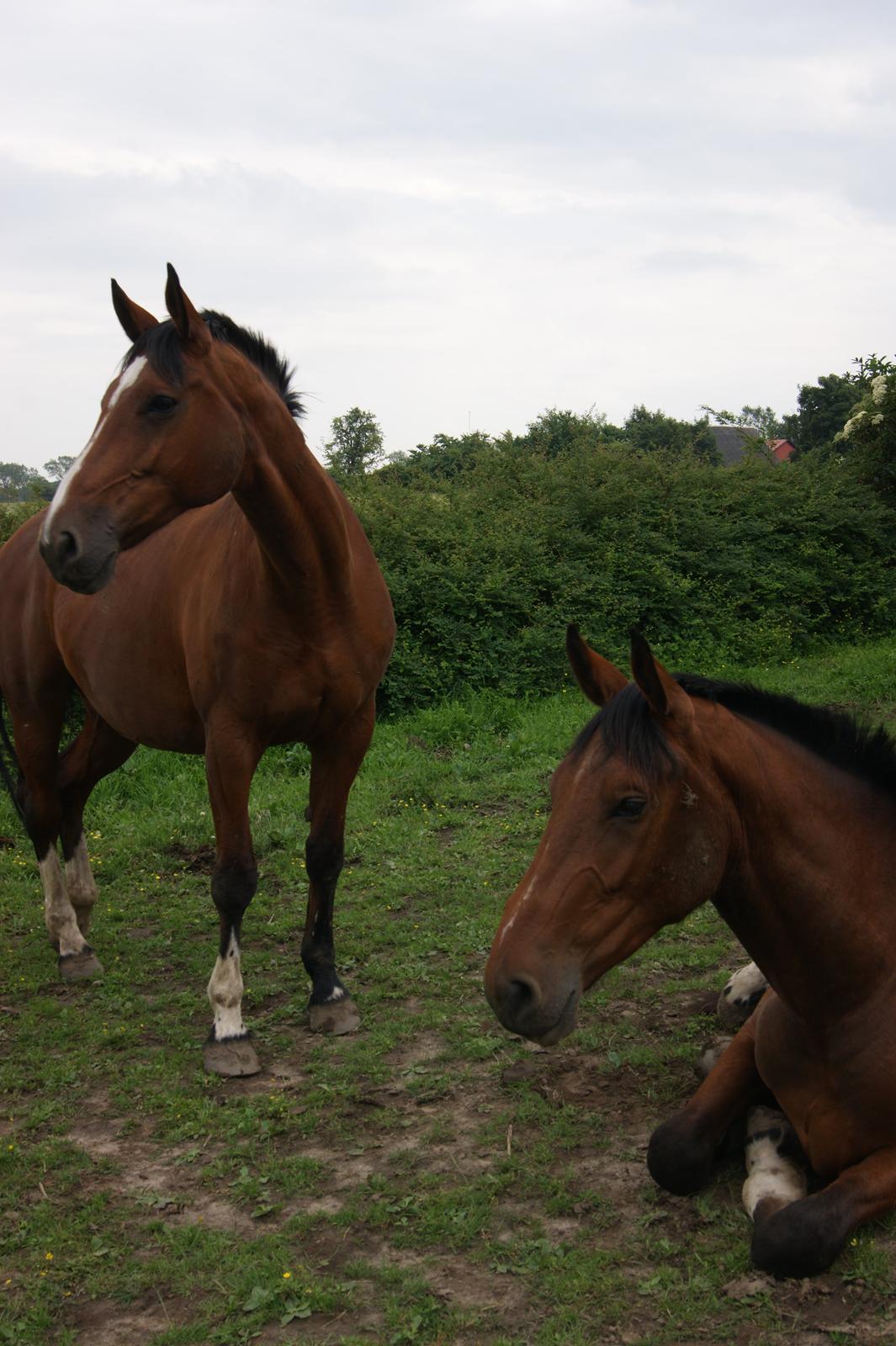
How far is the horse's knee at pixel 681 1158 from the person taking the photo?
120 inches

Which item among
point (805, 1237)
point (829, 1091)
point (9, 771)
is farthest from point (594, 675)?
point (9, 771)

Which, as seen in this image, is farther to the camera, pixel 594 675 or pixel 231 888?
pixel 231 888

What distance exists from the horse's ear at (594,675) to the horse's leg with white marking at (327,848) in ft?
6.43

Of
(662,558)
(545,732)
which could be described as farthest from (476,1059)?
(662,558)

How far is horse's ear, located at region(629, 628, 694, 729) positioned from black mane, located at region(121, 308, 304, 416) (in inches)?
83.1

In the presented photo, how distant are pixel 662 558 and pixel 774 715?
406 inches

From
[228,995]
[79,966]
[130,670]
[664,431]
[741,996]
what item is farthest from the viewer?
[664,431]

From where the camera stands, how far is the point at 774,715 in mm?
3020

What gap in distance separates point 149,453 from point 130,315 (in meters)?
0.62

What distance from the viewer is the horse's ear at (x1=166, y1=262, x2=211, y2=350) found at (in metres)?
3.77

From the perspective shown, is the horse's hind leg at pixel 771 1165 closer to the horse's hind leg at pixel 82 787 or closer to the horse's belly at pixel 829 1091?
the horse's belly at pixel 829 1091

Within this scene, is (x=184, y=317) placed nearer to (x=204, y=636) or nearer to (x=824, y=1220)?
(x=204, y=636)

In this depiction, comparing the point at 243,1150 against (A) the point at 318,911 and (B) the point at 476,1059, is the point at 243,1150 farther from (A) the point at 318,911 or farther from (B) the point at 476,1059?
(A) the point at 318,911

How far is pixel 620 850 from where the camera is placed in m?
2.58
